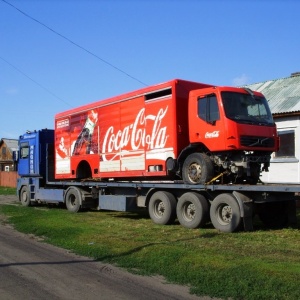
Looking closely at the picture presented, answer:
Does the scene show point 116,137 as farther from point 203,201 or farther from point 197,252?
point 197,252

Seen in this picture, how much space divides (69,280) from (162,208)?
6625 mm

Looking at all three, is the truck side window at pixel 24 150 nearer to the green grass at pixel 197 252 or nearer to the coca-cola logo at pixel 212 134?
the green grass at pixel 197 252

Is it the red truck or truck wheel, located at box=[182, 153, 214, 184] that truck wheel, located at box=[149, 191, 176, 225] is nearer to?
the red truck

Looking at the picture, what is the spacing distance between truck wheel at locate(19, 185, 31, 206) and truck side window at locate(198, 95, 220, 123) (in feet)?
39.5

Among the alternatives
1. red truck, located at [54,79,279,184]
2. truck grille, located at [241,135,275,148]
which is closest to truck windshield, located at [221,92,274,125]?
red truck, located at [54,79,279,184]

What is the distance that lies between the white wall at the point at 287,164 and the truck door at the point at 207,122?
600 cm

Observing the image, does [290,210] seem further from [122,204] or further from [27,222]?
[27,222]

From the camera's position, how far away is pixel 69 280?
270 inches

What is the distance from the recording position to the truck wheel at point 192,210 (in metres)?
11.9

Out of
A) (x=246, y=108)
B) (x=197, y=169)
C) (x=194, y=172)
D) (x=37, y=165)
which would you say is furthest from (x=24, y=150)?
(x=246, y=108)

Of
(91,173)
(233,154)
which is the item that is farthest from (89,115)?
(233,154)

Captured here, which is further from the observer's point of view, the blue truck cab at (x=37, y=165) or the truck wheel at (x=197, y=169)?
the blue truck cab at (x=37, y=165)

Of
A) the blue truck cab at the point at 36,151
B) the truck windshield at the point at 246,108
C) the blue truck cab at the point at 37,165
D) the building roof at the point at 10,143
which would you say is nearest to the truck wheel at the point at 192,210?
the truck windshield at the point at 246,108

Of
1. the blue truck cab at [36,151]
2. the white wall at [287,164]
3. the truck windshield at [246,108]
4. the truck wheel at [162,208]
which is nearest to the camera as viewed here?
the truck windshield at [246,108]
